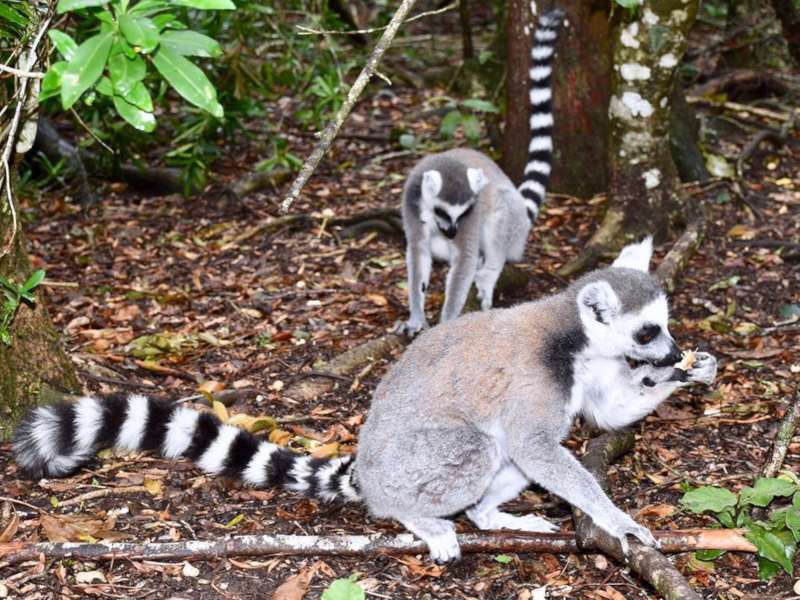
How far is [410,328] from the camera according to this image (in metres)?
6.86

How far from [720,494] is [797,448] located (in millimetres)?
1273

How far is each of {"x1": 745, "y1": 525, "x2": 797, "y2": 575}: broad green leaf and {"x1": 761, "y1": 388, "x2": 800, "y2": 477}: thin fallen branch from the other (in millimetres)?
350

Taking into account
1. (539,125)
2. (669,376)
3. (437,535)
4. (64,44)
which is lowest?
(437,535)

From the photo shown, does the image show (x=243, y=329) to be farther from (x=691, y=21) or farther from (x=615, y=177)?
(x=691, y=21)

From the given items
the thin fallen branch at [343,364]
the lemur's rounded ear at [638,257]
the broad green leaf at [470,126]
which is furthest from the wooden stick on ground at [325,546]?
the broad green leaf at [470,126]

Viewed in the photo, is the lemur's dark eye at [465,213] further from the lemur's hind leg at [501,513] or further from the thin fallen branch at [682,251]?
the lemur's hind leg at [501,513]

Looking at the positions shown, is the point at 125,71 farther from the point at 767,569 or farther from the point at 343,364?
the point at 343,364

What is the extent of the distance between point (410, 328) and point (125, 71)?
4175 millimetres

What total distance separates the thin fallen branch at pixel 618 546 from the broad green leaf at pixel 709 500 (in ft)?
1.16

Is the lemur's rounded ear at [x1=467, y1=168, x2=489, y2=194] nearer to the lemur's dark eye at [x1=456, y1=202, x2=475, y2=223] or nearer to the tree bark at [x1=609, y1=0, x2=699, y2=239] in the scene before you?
the lemur's dark eye at [x1=456, y1=202, x2=475, y2=223]

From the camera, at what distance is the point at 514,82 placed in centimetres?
875

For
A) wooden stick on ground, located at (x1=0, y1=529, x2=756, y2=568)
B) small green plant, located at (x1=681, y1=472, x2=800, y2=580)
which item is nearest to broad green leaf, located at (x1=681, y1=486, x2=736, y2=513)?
small green plant, located at (x1=681, y1=472, x2=800, y2=580)

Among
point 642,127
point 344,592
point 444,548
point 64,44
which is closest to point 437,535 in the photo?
point 444,548

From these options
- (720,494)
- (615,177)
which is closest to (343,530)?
(720,494)
